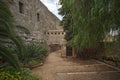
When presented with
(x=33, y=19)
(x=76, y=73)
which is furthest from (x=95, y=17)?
(x=33, y=19)

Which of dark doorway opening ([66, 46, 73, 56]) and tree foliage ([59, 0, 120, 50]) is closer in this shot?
tree foliage ([59, 0, 120, 50])

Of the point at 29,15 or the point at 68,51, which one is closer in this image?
the point at 29,15

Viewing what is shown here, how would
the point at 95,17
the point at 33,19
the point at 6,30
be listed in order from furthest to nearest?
the point at 33,19 < the point at 95,17 < the point at 6,30

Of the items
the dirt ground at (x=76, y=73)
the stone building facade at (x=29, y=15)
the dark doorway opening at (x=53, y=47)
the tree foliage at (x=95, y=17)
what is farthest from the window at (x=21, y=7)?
the dark doorway opening at (x=53, y=47)

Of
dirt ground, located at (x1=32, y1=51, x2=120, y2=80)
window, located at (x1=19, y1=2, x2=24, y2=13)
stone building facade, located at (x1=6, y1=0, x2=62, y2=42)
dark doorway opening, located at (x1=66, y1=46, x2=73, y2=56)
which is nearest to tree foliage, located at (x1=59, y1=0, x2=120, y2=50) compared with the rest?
dirt ground, located at (x1=32, y1=51, x2=120, y2=80)

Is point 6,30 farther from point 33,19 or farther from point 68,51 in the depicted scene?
point 68,51

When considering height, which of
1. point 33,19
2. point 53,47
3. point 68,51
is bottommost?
point 68,51

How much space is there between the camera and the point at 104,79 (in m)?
5.35

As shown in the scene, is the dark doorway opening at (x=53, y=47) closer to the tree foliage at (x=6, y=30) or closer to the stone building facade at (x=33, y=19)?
the stone building facade at (x=33, y=19)

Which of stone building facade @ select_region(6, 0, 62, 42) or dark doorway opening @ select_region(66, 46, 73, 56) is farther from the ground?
stone building facade @ select_region(6, 0, 62, 42)

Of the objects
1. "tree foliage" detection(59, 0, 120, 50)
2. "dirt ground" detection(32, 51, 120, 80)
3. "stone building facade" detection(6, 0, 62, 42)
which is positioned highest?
"stone building facade" detection(6, 0, 62, 42)

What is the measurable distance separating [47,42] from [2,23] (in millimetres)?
9931

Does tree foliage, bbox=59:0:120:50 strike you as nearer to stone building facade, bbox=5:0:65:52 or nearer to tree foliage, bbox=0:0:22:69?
tree foliage, bbox=0:0:22:69

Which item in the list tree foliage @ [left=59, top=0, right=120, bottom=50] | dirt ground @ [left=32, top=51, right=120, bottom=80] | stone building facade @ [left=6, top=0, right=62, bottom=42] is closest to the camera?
tree foliage @ [left=59, top=0, right=120, bottom=50]
